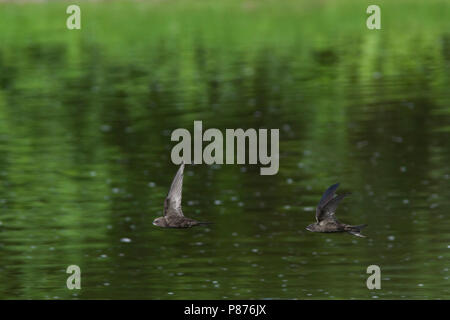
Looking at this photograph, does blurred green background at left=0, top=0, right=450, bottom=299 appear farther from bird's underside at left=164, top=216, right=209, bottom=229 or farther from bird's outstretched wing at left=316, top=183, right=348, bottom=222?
bird's underside at left=164, top=216, right=209, bottom=229

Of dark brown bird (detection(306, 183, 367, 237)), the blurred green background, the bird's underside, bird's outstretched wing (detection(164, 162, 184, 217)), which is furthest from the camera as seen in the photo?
the blurred green background

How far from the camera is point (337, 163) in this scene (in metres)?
26.4

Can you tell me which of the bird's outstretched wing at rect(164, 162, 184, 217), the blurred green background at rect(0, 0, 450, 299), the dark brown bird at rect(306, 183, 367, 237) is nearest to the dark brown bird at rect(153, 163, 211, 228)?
the bird's outstretched wing at rect(164, 162, 184, 217)

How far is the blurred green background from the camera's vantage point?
19250mm

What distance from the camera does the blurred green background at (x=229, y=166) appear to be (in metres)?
19.2

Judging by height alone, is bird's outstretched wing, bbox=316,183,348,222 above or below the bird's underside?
above

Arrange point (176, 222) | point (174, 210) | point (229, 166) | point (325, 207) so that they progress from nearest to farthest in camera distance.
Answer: point (176, 222) < point (174, 210) < point (325, 207) < point (229, 166)

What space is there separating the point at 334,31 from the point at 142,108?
689 inches

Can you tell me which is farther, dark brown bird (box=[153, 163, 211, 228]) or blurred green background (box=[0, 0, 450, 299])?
blurred green background (box=[0, 0, 450, 299])

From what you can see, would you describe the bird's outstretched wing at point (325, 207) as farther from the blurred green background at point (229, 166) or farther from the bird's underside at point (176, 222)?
the blurred green background at point (229, 166)

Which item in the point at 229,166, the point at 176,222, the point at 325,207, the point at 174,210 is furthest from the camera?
the point at 229,166

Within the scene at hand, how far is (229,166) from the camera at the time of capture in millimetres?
27031

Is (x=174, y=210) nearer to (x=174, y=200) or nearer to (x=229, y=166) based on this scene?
(x=174, y=200)

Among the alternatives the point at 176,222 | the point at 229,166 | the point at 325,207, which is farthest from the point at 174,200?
the point at 229,166
